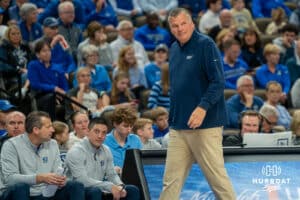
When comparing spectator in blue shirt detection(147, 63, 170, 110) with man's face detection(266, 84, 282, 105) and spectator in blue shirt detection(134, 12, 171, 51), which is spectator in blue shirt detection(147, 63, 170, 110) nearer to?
man's face detection(266, 84, 282, 105)

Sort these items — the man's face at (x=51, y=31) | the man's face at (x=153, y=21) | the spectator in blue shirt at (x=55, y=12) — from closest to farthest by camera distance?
the man's face at (x=51, y=31) < the spectator in blue shirt at (x=55, y=12) < the man's face at (x=153, y=21)

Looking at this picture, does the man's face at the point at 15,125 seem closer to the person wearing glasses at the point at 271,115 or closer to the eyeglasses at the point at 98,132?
the eyeglasses at the point at 98,132

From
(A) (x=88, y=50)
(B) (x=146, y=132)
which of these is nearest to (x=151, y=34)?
(A) (x=88, y=50)

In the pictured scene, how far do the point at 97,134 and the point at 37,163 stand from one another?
67 cm

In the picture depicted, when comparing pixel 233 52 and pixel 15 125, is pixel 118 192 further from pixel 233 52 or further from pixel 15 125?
pixel 233 52

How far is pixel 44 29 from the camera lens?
1588 centimetres

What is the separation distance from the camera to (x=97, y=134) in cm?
1035

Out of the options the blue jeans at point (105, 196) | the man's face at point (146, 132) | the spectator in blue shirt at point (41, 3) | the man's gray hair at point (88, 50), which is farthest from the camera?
the spectator in blue shirt at point (41, 3)

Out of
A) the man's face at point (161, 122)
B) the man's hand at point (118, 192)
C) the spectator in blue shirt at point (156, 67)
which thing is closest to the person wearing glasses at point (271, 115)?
the man's face at point (161, 122)

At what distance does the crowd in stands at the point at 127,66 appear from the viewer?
12.8 meters

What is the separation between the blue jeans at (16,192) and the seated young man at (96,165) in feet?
2.14

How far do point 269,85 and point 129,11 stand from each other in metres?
4.34

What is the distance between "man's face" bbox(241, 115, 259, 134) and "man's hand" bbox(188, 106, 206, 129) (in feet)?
12.4

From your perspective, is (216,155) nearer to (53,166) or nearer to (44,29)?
(53,166)
